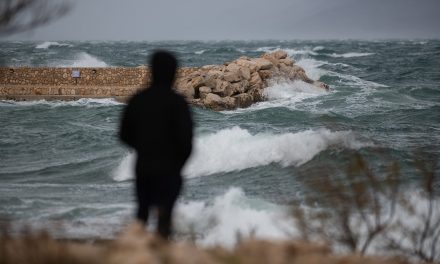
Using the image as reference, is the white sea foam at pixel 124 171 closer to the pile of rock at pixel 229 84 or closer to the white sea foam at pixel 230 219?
the white sea foam at pixel 230 219

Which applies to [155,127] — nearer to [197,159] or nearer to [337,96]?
[197,159]

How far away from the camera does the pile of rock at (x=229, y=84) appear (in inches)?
1069

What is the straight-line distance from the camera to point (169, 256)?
402 cm

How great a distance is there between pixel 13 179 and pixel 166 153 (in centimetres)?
880

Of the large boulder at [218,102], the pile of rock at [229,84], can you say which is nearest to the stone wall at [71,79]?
the pile of rock at [229,84]

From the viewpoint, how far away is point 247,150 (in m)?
16.3

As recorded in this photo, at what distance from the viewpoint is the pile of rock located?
27.2 meters

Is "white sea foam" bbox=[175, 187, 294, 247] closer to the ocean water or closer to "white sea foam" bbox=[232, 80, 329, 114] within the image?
the ocean water

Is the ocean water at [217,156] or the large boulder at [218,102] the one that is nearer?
the ocean water at [217,156]

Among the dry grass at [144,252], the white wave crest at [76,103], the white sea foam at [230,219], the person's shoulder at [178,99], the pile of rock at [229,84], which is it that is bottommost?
the white wave crest at [76,103]

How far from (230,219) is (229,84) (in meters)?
19.1

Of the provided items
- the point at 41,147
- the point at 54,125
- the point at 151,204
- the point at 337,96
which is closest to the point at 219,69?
the point at 337,96

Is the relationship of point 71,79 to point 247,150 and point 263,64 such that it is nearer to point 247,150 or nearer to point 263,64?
point 263,64

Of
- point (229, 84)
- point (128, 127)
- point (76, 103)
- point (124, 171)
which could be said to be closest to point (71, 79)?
point (76, 103)
